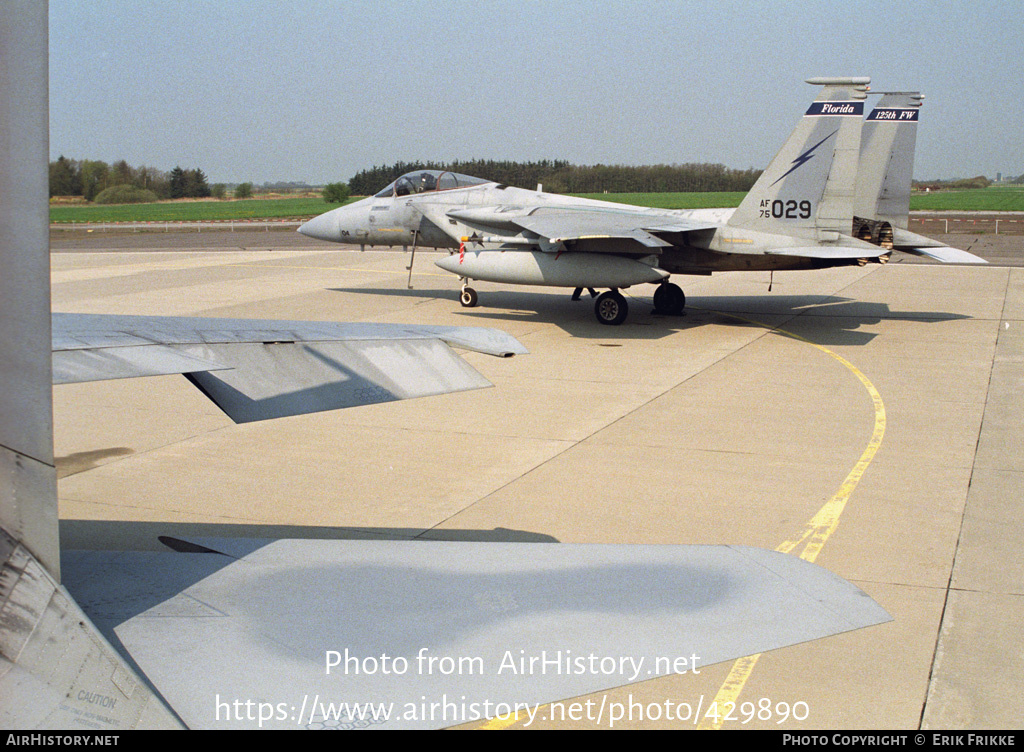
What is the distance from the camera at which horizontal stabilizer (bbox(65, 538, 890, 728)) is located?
2.67 meters

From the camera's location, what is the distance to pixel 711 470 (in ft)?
29.0

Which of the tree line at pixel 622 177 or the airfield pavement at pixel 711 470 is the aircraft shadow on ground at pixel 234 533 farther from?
the tree line at pixel 622 177

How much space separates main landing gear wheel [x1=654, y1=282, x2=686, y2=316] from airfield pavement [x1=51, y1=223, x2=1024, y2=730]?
1519 millimetres

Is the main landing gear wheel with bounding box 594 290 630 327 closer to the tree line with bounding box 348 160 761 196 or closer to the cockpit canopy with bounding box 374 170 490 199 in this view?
the cockpit canopy with bounding box 374 170 490 199

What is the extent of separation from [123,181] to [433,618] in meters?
89.6

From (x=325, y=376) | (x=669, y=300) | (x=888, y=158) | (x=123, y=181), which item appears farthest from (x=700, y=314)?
(x=123, y=181)

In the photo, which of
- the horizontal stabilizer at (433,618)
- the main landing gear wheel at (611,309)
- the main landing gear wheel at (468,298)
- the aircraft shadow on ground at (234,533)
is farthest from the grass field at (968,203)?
the horizontal stabilizer at (433,618)

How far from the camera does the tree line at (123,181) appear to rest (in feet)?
239

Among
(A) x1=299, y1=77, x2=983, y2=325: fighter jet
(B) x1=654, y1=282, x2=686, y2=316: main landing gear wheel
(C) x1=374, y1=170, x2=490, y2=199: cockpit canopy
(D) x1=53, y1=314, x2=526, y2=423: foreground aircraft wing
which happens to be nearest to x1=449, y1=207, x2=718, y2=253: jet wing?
(A) x1=299, y1=77, x2=983, y2=325: fighter jet

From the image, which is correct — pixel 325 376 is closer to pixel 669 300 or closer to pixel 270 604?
pixel 270 604

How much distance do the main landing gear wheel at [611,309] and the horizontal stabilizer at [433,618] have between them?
1413cm

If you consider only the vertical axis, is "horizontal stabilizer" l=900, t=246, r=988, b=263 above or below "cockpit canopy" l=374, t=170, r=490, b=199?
below
